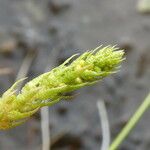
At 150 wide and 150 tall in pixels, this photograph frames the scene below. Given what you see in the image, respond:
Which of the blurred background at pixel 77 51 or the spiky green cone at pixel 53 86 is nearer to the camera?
the spiky green cone at pixel 53 86

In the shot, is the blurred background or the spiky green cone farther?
the blurred background

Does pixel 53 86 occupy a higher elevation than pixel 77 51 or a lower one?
lower

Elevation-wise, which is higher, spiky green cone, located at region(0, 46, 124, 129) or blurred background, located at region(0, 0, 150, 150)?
blurred background, located at region(0, 0, 150, 150)

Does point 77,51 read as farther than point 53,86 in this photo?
Yes

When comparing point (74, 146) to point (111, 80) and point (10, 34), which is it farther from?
point (10, 34)

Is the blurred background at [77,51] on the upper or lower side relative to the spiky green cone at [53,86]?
upper
